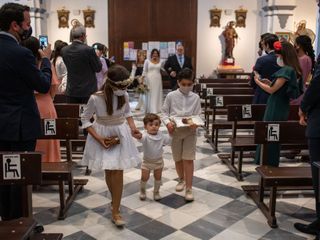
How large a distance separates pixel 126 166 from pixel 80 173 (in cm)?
217

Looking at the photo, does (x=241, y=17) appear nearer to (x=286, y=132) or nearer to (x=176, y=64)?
(x=176, y=64)

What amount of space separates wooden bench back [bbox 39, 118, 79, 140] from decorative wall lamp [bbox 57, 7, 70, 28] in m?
12.1

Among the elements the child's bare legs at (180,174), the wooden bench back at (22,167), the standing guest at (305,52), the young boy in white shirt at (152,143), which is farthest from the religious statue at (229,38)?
the wooden bench back at (22,167)

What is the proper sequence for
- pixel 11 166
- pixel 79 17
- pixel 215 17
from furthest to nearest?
pixel 79 17
pixel 215 17
pixel 11 166

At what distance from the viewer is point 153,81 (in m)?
10.0

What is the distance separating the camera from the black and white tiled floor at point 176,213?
3.88 m

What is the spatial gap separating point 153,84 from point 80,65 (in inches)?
159

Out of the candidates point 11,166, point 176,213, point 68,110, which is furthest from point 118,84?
point 68,110

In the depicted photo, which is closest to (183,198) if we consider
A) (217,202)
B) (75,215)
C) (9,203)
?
(217,202)

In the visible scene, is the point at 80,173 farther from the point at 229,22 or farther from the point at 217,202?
the point at 229,22

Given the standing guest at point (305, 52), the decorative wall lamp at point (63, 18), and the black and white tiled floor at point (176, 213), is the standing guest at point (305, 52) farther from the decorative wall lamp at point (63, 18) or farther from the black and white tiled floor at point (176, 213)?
the decorative wall lamp at point (63, 18)

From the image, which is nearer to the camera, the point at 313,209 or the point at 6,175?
the point at 6,175

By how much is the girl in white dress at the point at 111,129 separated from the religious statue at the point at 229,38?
1206 centimetres

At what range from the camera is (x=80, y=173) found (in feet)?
18.9
